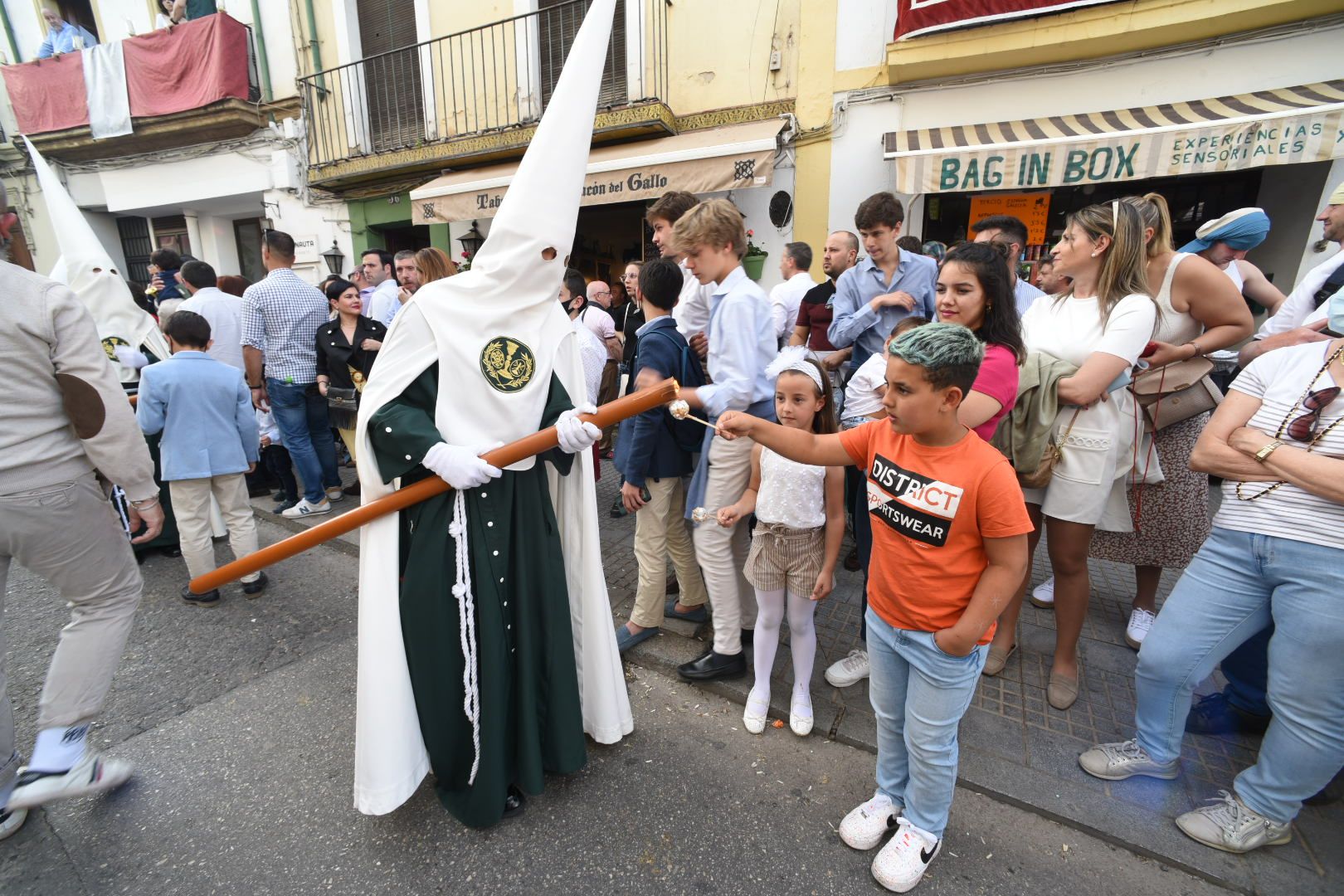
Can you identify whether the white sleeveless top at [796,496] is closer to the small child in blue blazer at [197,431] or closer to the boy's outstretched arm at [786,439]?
the boy's outstretched arm at [786,439]

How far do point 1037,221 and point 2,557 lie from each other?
8.45 m

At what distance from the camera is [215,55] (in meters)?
9.66

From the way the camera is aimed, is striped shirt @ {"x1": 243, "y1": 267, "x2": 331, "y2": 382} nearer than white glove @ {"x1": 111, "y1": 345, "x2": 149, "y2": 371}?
No

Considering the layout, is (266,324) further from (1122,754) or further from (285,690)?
(1122,754)

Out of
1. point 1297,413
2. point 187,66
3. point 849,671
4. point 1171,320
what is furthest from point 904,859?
point 187,66

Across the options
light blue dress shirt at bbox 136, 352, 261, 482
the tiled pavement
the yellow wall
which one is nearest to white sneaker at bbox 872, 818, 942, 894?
the tiled pavement

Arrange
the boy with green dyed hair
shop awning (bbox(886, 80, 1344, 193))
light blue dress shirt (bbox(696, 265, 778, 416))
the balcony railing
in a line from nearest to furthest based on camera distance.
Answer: the boy with green dyed hair → light blue dress shirt (bbox(696, 265, 778, 416)) → shop awning (bbox(886, 80, 1344, 193)) → the balcony railing

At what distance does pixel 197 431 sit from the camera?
147 inches

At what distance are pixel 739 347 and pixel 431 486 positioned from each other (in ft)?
4.62

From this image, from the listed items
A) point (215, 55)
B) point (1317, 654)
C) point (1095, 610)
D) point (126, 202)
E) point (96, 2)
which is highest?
point (96, 2)

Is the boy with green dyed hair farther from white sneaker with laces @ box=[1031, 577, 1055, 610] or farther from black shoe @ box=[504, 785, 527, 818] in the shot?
white sneaker with laces @ box=[1031, 577, 1055, 610]

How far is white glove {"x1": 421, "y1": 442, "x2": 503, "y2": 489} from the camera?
1.83 m

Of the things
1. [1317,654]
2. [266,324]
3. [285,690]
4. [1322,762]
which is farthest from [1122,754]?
[266,324]

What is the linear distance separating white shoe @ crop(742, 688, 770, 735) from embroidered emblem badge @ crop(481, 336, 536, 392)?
1.69 m
